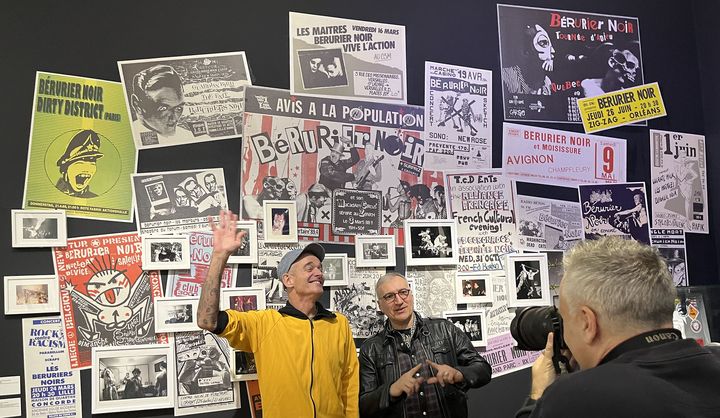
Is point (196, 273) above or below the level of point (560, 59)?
below

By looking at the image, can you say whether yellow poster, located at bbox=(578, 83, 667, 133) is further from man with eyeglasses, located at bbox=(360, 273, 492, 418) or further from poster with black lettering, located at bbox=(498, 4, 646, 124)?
man with eyeglasses, located at bbox=(360, 273, 492, 418)

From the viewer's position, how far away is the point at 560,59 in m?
4.24

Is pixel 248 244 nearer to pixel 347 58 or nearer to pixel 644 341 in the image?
pixel 347 58

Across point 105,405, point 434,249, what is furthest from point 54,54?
point 434,249

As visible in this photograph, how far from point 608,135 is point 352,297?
6.41 feet

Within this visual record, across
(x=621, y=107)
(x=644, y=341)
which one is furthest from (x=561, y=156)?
(x=644, y=341)

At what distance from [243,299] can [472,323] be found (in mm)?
1276

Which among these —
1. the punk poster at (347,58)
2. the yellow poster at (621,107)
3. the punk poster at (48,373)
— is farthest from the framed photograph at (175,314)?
the yellow poster at (621,107)

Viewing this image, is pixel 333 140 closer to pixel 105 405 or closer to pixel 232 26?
pixel 232 26

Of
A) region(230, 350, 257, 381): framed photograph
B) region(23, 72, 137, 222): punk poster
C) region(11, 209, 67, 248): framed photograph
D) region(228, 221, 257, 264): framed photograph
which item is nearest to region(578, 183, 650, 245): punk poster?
region(228, 221, 257, 264): framed photograph

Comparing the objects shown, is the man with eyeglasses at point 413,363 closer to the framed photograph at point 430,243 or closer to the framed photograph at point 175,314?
the framed photograph at point 430,243

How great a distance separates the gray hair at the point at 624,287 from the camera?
147 cm

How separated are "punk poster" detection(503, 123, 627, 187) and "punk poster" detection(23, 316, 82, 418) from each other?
2.59 meters

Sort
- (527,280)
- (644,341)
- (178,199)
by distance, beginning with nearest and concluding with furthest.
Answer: (644,341), (178,199), (527,280)
